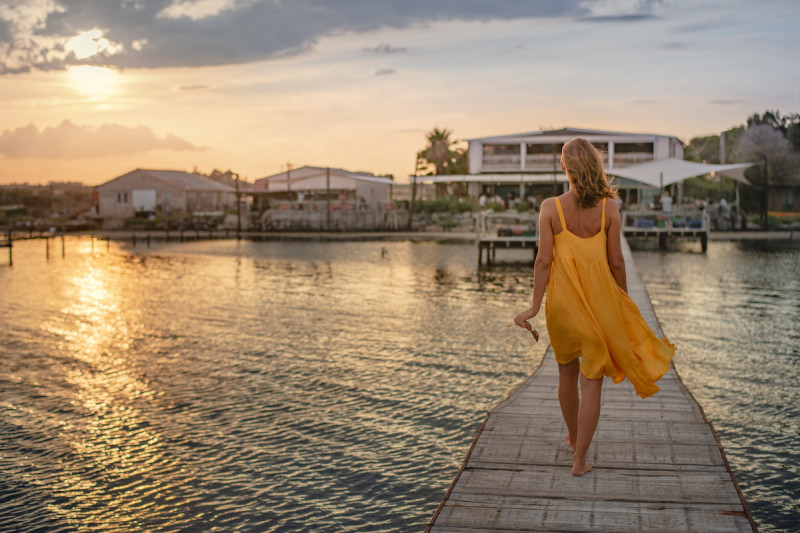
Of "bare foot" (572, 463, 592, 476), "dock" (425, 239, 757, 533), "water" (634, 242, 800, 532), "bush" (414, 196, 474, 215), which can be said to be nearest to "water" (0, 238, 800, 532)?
"water" (634, 242, 800, 532)

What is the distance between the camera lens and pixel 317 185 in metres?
62.8

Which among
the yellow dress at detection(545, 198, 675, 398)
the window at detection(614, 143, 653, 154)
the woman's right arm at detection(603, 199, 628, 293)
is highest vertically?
the window at detection(614, 143, 653, 154)

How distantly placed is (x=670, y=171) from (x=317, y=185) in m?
28.9

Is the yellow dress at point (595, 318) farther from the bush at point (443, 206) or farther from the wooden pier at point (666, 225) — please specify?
the bush at point (443, 206)

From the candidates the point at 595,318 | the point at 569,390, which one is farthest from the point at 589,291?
the point at 569,390

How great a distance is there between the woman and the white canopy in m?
38.1

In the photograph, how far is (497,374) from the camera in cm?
1236

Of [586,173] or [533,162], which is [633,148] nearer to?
[533,162]

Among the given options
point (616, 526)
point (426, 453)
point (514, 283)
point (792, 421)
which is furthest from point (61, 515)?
point (514, 283)

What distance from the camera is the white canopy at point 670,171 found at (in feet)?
140

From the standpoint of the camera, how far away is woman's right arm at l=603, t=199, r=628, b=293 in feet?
16.0

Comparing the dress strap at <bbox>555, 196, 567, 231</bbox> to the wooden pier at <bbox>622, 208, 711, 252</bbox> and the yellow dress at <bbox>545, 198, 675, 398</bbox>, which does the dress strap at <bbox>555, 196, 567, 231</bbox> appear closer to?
the yellow dress at <bbox>545, 198, 675, 398</bbox>

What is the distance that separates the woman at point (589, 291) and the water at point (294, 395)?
2813mm

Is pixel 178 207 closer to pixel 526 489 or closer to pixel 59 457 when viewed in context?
pixel 59 457
